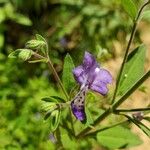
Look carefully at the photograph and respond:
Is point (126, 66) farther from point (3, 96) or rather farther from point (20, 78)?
point (20, 78)

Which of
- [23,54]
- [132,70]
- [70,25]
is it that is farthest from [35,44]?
[70,25]

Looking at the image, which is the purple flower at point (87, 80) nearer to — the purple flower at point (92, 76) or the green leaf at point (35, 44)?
the purple flower at point (92, 76)

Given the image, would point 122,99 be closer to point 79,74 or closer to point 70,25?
point 79,74

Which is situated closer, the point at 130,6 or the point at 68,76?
the point at 130,6

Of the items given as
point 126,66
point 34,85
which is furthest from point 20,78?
point 126,66

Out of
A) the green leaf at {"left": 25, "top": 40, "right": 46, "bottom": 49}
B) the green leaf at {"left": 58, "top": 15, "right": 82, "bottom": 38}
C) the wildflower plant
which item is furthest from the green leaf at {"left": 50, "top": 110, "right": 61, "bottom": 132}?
the green leaf at {"left": 58, "top": 15, "right": 82, "bottom": 38}

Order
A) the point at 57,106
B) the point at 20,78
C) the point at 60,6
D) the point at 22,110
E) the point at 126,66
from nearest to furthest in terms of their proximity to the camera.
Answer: the point at 57,106 → the point at 126,66 → the point at 22,110 → the point at 20,78 → the point at 60,6

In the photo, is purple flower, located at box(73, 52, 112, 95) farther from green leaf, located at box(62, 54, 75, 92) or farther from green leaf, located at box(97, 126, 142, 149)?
green leaf, located at box(97, 126, 142, 149)
